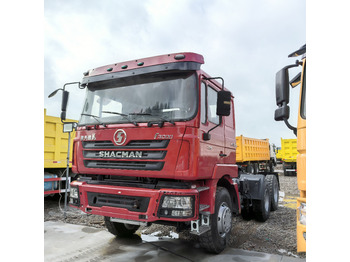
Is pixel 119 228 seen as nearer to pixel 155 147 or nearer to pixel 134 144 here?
pixel 134 144

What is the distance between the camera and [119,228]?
185 inches

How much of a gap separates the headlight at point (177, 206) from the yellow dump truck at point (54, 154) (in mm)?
4979

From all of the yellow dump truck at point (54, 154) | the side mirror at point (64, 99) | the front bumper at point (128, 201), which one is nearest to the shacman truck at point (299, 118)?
the front bumper at point (128, 201)

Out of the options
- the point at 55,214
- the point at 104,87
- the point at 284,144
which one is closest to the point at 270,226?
the point at 104,87

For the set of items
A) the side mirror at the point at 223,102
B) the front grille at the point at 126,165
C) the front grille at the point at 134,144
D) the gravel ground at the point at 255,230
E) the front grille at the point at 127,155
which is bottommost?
the gravel ground at the point at 255,230

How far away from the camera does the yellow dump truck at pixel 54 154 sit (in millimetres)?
7156

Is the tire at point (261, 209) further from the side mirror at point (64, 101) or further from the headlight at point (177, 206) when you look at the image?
the side mirror at point (64, 101)

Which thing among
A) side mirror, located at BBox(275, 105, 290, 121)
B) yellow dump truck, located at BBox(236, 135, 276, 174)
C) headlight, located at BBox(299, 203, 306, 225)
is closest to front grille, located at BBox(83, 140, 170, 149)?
side mirror, located at BBox(275, 105, 290, 121)

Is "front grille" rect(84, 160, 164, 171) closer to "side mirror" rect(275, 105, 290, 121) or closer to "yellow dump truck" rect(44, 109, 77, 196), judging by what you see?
"side mirror" rect(275, 105, 290, 121)

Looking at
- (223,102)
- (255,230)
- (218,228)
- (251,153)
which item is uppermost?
(223,102)

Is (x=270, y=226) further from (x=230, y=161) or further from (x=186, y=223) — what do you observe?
(x=186, y=223)

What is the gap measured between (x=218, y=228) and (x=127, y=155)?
66.7 inches

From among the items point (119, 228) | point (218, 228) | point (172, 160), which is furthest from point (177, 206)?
point (119, 228)

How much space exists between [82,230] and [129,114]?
286 centimetres
